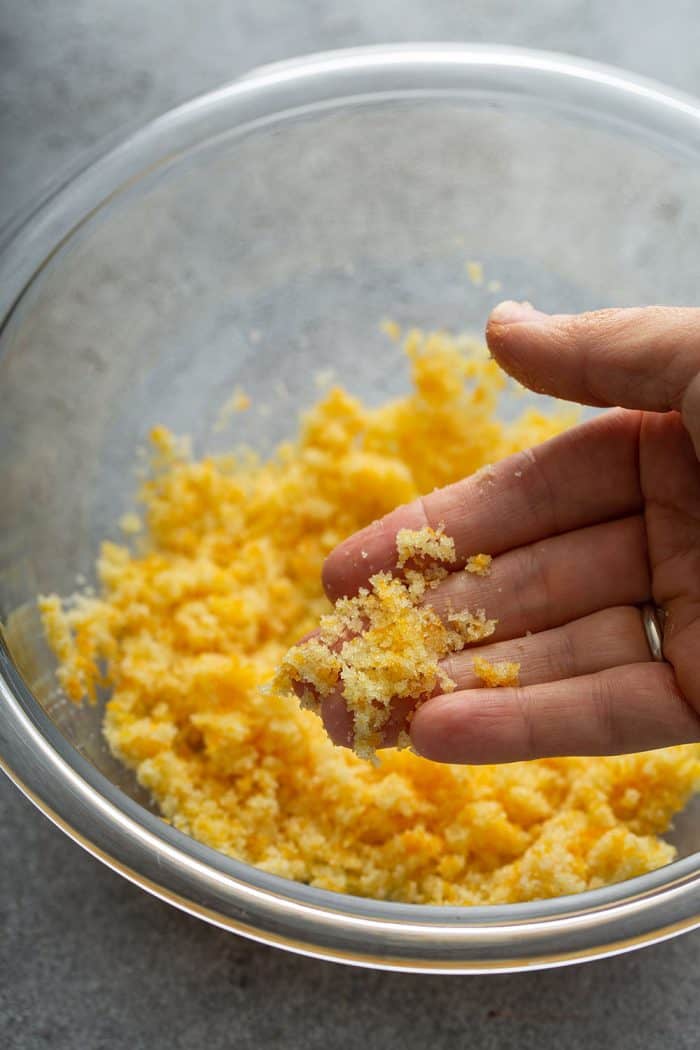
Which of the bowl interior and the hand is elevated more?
the bowl interior

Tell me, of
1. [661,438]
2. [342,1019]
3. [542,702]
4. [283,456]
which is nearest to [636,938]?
[542,702]

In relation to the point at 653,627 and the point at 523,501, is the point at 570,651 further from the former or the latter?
the point at 523,501

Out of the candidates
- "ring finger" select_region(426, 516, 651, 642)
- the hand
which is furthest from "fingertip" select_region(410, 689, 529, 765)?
"ring finger" select_region(426, 516, 651, 642)

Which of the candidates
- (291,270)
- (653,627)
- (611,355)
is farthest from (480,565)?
(291,270)

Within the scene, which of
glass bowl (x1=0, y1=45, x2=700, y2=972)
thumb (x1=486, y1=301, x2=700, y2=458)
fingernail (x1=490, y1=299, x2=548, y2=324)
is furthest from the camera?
glass bowl (x1=0, y1=45, x2=700, y2=972)

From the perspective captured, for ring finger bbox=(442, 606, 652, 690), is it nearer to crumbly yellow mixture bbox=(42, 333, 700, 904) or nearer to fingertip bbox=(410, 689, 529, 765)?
fingertip bbox=(410, 689, 529, 765)

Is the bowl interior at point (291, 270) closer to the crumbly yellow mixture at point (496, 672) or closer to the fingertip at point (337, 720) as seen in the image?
the fingertip at point (337, 720)

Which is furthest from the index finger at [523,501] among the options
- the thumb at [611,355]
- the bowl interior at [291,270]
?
the bowl interior at [291,270]
